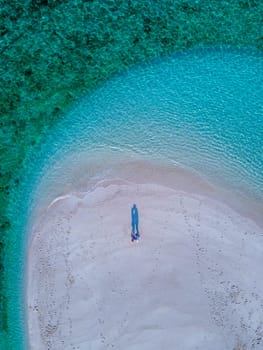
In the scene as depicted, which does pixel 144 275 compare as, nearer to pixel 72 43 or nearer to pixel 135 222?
pixel 135 222

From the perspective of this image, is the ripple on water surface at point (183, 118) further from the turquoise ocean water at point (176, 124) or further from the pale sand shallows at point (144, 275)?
the pale sand shallows at point (144, 275)

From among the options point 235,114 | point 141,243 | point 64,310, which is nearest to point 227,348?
point 141,243

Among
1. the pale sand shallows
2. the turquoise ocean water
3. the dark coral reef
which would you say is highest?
the dark coral reef

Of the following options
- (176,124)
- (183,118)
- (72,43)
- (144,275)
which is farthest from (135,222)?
(72,43)

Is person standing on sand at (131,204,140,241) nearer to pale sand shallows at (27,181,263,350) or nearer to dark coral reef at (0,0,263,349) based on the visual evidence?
pale sand shallows at (27,181,263,350)

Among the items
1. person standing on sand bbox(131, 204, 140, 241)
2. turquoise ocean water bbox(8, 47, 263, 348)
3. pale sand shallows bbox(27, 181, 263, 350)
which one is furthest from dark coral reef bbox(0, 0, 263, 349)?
person standing on sand bbox(131, 204, 140, 241)

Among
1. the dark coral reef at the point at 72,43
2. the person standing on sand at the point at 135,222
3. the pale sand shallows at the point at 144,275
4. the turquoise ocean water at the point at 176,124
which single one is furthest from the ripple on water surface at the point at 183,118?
the person standing on sand at the point at 135,222

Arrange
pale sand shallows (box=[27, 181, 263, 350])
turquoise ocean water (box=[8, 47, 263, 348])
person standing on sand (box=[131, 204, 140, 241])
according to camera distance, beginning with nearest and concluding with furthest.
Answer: pale sand shallows (box=[27, 181, 263, 350]), person standing on sand (box=[131, 204, 140, 241]), turquoise ocean water (box=[8, 47, 263, 348])
